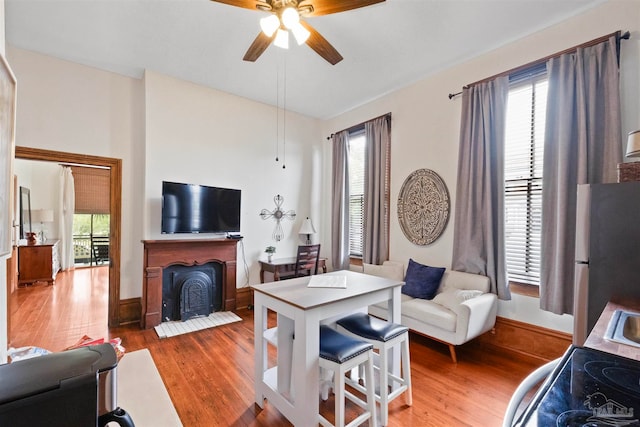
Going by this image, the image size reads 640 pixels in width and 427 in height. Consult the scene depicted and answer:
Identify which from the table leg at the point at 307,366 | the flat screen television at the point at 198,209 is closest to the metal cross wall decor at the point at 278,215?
the flat screen television at the point at 198,209

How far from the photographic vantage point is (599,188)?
1821 millimetres

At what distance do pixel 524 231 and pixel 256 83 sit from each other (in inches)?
146

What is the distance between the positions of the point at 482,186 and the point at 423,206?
79 cm

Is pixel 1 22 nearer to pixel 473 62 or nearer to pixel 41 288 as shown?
pixel 473 62

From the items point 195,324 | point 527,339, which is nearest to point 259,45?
point 195,324

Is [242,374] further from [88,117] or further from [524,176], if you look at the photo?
[88,117]

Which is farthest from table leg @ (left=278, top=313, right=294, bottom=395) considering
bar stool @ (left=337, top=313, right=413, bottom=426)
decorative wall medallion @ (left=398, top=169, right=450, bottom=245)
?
decorative wall medallion @ (left=398, top=169, right=450, bottom=245)

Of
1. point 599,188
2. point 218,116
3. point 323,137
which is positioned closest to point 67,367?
point 599,188

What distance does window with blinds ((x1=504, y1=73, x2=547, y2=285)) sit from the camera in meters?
2.86

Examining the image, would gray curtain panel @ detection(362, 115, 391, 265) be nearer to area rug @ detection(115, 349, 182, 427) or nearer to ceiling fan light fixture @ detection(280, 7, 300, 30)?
ceiling fan light fixture @ detection(280, 7, 300, 30)

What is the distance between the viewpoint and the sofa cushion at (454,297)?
9.42ft

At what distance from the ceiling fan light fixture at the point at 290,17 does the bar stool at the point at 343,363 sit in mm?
2179

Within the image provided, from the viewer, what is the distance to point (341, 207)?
493cm

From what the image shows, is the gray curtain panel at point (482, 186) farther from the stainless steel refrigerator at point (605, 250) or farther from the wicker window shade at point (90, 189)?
the wicker window shade at point (90, 189)
